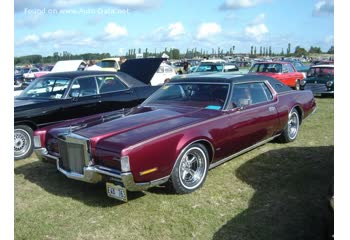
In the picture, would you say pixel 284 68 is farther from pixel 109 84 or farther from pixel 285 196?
pixel 285 196

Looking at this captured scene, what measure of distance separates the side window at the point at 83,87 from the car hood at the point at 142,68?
2.36 m

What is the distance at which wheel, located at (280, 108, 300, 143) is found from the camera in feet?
20.9

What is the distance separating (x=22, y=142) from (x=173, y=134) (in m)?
3.49

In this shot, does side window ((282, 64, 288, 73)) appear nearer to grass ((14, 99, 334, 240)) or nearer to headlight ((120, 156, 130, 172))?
grass ((14, 99, 334, 240))

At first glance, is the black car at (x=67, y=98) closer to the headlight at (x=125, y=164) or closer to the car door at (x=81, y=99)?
the car door at (x=81, y=99)

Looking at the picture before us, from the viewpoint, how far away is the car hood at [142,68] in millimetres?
9602

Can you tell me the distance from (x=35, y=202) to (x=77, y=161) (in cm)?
76

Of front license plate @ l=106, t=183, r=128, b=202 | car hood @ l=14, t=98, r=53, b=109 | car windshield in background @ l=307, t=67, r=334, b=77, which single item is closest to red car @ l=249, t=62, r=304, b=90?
car windshield in background @ l=307, t=67, r=334, b=77

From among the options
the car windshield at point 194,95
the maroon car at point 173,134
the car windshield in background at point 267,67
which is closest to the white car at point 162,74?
the car windshield in background at point 267,67

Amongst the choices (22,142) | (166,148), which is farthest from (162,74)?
(166,148)

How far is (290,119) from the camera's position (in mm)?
6641

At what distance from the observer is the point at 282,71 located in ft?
52.2
